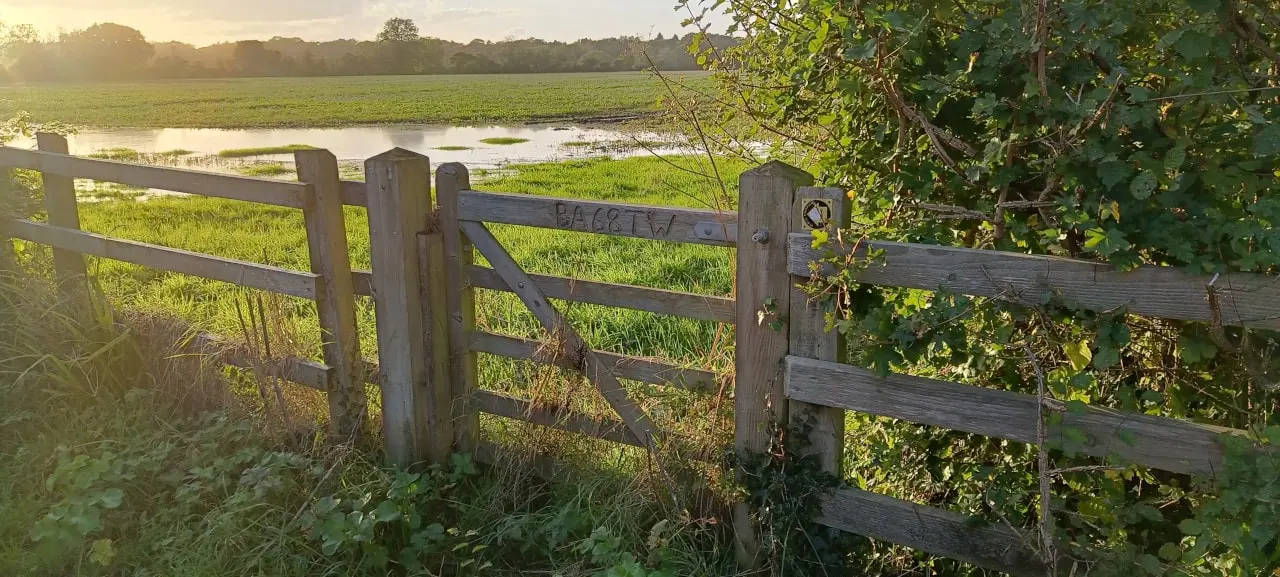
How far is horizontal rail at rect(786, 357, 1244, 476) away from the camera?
2.61 metres

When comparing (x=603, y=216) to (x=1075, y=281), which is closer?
(x=1075, y=281)

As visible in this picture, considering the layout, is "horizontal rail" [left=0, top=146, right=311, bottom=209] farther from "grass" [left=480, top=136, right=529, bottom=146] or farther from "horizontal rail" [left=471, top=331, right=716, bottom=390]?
"grass" [left=480, top=136, right=529, bottom=146]

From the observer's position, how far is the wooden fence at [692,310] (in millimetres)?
2668

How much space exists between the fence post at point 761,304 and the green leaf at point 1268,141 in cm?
127

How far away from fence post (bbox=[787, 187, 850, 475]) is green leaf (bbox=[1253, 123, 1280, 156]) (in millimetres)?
1120

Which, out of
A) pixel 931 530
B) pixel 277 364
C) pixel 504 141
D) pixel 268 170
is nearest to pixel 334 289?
pixel 277 364

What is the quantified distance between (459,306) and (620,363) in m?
0.80

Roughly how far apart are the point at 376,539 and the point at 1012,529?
2.39m

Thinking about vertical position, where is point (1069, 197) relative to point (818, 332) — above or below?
above

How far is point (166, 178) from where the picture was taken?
15.2 ft

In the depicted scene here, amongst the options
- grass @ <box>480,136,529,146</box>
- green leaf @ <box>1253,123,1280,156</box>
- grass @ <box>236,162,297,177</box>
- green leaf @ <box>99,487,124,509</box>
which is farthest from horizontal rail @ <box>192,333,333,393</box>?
grass @ <box>480,136,529,146</box>

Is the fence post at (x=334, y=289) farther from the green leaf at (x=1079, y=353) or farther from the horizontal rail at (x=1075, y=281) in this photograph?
the green leaf at (x=1079, y=353)

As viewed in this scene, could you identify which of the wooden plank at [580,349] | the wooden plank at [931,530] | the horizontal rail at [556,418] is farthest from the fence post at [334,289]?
the wooden plank at [931,530]

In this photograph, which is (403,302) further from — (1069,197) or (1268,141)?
(1268,141)
